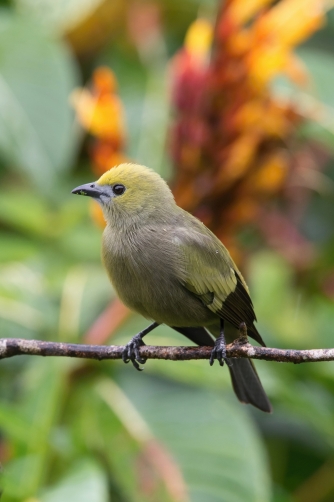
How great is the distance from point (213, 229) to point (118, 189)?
665mm

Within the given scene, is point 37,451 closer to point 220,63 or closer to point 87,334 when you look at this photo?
point 87,334

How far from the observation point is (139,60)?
4.75 metres

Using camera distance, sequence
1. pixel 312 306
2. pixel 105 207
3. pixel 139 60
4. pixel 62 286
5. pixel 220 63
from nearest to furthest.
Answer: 1. pixel 105 207
2. pixel 220 63
3. pixel 62 286
4. pixel 312 306
5. pixel 139 60

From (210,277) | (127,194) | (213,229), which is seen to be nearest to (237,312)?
(210,277)

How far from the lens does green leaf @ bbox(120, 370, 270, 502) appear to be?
3.03 metres

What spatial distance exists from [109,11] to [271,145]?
1.66 metres

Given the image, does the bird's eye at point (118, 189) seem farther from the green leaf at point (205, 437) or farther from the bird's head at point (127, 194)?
the green leaf at point (205, 437)

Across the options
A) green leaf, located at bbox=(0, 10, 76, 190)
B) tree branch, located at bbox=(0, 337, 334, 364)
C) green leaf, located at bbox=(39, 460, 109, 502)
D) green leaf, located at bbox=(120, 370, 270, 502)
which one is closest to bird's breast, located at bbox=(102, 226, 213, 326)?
tree branch, located at bbox=(0, 337, 334, 364)

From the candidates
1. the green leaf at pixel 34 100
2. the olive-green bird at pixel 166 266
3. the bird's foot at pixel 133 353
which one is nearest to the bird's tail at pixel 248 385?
the olive-green bird at pixel 166 266

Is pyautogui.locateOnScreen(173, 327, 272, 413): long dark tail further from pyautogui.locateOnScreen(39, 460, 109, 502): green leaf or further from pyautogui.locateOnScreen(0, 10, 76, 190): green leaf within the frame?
pyautogui.locateOnScreen(0, 10, 76, 190): green leaf

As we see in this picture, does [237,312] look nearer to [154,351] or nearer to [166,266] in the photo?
[166,266]

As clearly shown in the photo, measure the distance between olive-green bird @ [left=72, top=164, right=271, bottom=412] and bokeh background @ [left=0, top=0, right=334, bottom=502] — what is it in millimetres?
477

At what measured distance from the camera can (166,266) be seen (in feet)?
8.32

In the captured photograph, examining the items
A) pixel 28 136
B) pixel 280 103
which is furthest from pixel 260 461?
pixel 28 136
